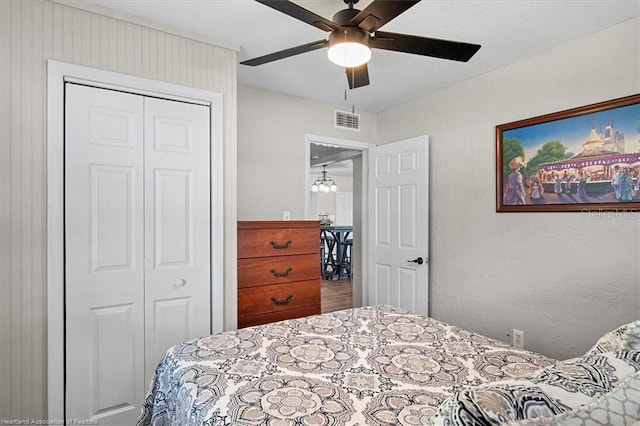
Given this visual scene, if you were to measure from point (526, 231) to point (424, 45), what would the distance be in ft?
5.38

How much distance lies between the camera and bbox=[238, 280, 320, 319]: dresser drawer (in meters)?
2.47

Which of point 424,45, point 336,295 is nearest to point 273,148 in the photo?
point 424,45

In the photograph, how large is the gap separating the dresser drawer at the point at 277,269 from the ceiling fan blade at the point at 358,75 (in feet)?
4.41

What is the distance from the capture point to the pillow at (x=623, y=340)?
91 centimetres

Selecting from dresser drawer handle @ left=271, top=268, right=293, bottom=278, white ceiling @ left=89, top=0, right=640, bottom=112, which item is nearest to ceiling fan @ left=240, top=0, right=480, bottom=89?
white ceiling @ left=89, top=0, right=640, bottom=112

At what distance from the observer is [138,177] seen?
204 centimetres

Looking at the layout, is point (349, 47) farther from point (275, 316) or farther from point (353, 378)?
point (275, 316)

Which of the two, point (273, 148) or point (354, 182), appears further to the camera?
point (354, 182)

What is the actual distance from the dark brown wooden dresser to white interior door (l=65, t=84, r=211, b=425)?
0.29 meters

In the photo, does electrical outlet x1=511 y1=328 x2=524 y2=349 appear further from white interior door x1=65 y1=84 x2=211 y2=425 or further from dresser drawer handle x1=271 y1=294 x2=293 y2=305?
white interior door x1=65 y1=84 x2=211 y2=425

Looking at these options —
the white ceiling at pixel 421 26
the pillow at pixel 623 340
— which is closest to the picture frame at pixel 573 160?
the white ceiling at pixel 421 26

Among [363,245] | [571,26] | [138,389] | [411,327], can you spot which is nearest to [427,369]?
[411,327]

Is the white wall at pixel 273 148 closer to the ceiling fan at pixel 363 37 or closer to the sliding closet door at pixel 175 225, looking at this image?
the sliding closet door at pixel 175 225

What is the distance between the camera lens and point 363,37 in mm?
1528
